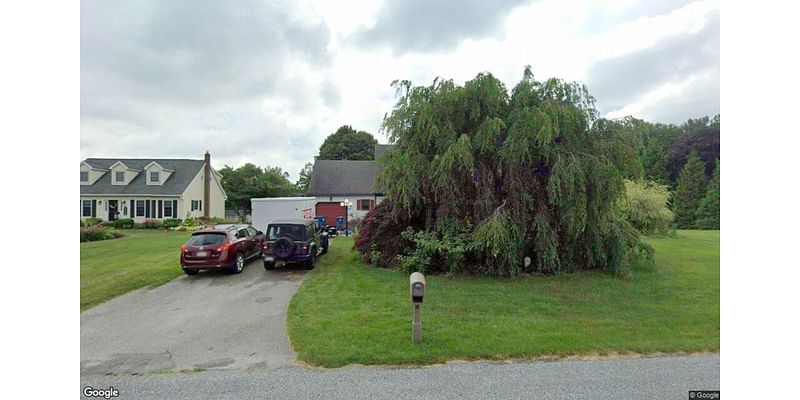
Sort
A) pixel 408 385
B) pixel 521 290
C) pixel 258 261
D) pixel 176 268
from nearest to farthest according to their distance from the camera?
1. pixel 408 385
2. pixel 521 290
3. pixel 176 268
4. pixel 258 261

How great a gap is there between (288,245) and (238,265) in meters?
1.54

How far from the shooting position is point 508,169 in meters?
8.21

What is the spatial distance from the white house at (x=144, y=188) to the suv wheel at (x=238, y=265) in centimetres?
2041

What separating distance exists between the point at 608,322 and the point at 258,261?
991 centimetres

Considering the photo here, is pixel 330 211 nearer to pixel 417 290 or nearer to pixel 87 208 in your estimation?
pixel 87 208

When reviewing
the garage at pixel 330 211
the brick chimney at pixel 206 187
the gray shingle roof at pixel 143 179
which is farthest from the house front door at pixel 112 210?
the garage at pixel 330 211

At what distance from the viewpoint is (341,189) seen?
1005 inches

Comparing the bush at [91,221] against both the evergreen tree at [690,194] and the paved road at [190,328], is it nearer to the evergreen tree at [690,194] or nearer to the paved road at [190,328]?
the paved road at [190,328]

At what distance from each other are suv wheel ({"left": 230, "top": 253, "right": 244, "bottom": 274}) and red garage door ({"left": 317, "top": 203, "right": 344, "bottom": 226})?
14.0m

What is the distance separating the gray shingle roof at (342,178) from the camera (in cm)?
2545

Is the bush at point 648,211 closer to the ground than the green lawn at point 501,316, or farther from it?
farther from it

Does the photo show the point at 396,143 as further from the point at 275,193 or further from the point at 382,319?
the point at 275,193

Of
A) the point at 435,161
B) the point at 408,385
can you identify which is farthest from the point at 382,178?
the point at 408,385

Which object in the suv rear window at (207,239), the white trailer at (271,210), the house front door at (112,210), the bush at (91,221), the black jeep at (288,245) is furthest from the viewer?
the house front door at (112,210)
